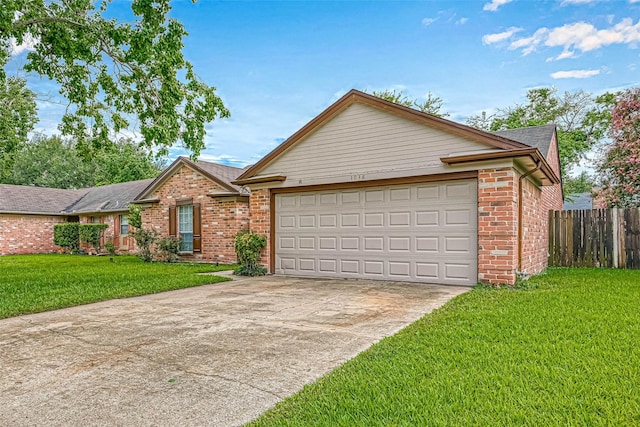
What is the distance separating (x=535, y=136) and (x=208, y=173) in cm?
1069

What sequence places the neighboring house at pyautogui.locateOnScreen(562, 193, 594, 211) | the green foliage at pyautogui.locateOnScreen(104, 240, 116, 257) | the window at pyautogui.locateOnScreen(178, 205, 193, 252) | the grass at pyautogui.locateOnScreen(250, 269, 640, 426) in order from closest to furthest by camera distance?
the grass at pyautogui.locateOnScreen(250, 269, 640, 426), the window at pyautogui.locateOnScreen(178, 205, 193, 252), the green foliage at pyautogui.locateOnScreen(104, 240, 116, 257), the neighboring house at pyautogui.locateOnScreen(562, 193, 594, 211)

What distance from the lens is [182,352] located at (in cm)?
390

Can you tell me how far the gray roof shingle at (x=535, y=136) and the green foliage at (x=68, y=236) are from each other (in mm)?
21464

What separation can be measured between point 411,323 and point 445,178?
161 inches

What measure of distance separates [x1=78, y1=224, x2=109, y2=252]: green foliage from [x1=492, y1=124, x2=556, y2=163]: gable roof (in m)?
18.9

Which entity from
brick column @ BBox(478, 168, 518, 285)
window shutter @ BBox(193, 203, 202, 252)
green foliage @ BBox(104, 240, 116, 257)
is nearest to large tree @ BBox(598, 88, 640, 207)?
brick column @ BBox(478, 168, 518, 285)

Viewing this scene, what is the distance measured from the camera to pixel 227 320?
5.23 meters

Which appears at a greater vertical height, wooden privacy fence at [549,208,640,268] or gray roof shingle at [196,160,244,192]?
gray roof shingle at [196,160,244,192]

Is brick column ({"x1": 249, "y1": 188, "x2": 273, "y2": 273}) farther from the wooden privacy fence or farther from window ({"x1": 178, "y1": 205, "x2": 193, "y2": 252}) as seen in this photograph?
the wooden privacy fence

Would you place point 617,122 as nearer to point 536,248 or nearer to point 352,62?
point 536,248

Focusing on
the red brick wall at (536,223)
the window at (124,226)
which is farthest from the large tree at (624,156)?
the window at (124,226)

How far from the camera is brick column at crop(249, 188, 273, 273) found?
10.4 metres

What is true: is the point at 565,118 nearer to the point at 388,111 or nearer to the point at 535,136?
the point at 535,136

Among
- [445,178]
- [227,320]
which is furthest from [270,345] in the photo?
[445,178]
